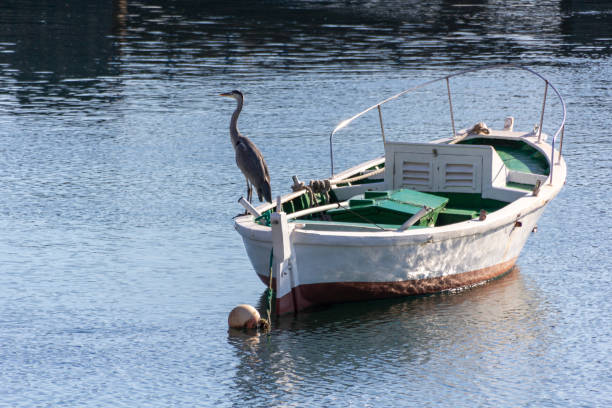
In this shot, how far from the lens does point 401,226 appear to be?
1347 centimetres

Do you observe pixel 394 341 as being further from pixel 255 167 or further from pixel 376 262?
pixel 255 167

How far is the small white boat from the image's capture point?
1306 cm

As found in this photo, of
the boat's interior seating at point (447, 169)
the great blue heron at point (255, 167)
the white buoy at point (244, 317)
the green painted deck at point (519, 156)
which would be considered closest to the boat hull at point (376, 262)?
the white buoy at point (244, 317)

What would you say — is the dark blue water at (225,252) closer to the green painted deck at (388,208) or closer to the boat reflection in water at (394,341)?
the boat reflection in water at (394,341)

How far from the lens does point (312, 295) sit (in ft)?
44.2

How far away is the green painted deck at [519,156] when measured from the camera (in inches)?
709

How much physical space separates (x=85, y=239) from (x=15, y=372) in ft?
18.4

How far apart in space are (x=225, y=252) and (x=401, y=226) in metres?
4.06

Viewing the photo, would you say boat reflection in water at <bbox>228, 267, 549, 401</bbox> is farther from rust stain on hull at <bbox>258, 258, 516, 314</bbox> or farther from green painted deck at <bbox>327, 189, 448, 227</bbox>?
green painted deck at <bbox>327, 189, 448, 227</bbox>

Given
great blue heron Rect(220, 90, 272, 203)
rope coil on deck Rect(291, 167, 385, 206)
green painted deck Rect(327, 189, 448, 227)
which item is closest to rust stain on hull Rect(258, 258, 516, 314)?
green painted deck Rect(327, 189, 448, 227)

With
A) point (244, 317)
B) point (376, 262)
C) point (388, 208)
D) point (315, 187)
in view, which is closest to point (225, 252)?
point (315, 187)

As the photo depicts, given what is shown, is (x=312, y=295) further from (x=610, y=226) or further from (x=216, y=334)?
(x=610, y=226)

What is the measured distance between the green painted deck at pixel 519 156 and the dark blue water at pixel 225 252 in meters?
1.08

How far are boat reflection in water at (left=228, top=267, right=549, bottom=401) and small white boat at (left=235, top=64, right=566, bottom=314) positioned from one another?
11.0 inches
